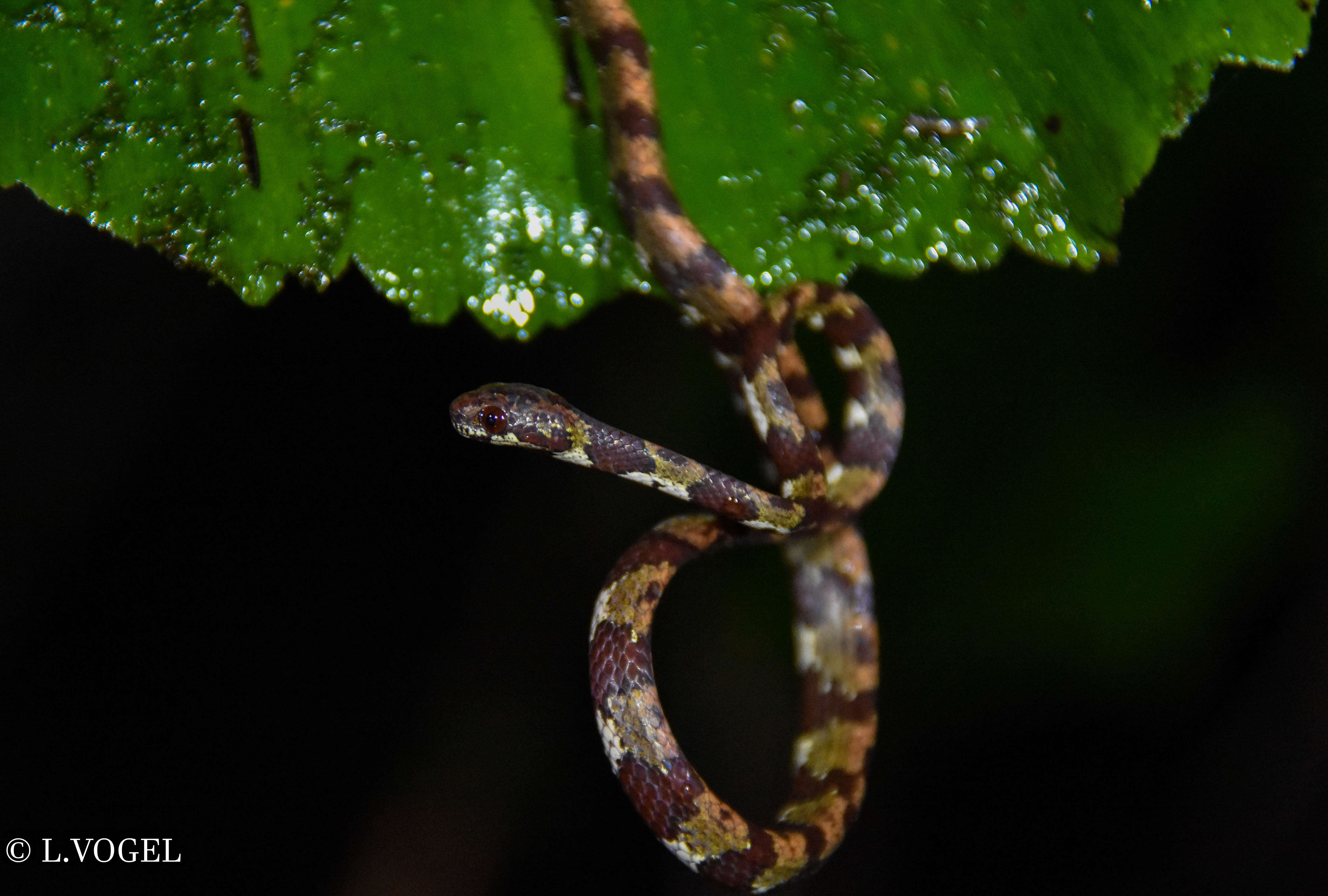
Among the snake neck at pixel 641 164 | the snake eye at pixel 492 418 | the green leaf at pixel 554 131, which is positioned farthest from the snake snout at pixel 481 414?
the snake neck at pixel 641 164

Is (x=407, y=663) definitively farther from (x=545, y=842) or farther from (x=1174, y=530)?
(x=1174, y=530)

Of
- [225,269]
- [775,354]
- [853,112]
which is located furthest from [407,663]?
[853,112]

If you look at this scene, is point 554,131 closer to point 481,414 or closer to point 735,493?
point 481,414

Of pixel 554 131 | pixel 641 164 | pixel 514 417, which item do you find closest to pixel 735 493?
pixel 514 417

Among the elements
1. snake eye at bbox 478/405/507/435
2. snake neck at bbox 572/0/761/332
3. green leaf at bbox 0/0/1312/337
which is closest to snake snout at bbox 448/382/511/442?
snake eye at bbox 478/405/507/435

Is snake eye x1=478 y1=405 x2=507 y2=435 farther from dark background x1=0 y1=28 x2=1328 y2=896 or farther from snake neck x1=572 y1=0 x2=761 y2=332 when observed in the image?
snake neck x1=572 y1=0 x2=761 y2=332
